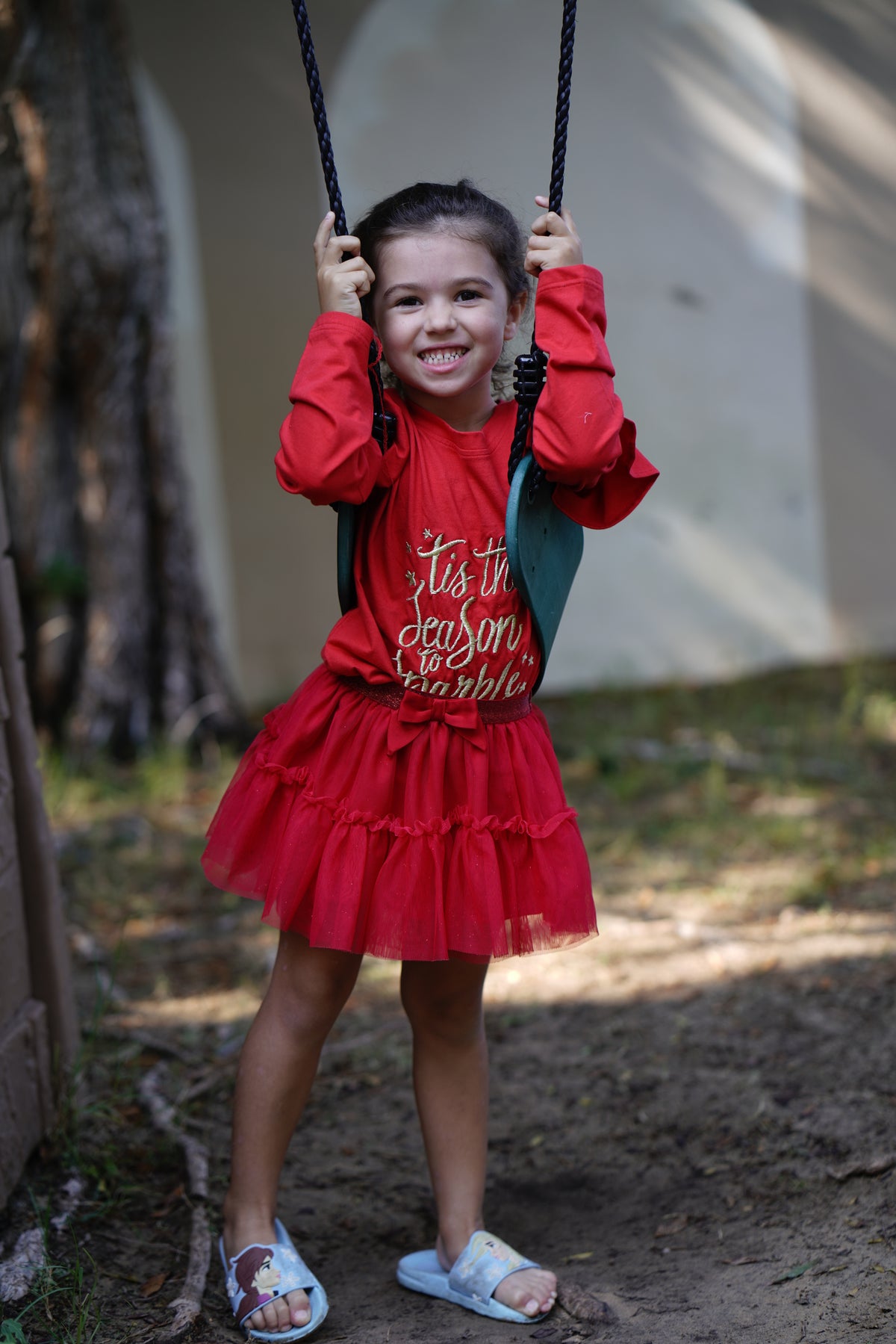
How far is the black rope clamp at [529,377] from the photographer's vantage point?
68.5 inches

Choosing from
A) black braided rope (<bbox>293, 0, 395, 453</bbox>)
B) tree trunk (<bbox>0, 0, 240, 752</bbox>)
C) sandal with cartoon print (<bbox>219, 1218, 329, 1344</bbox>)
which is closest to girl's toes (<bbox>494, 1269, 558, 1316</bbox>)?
sandal with cartoon print (<bbox>219, 1218, 329, 1344</bbox>)

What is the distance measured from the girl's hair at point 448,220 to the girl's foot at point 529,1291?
4.65 ft

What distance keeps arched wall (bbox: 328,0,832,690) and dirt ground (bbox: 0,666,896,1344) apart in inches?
87.4

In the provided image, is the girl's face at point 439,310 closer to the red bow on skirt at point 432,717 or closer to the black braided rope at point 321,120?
the black braided rope at point 321,120

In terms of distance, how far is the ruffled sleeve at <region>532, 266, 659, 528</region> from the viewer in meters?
1.71

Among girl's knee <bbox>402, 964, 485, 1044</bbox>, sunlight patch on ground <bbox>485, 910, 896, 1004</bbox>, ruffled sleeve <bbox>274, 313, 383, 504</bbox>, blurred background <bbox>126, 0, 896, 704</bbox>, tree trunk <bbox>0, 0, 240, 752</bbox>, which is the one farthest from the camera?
blurred background <bbox>126, 0, 896, 704</bbox>

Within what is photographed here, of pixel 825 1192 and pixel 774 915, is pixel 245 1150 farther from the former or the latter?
pixel 774 915

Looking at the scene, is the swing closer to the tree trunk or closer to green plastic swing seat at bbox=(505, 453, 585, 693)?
green plastic swing seat at bbox=(505, 453, 585, 693)

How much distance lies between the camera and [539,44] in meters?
5.43

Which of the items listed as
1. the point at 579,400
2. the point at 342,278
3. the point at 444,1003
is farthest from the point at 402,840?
the point at 342,278

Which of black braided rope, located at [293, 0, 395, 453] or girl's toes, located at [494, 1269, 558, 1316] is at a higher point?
black braided rope, located at [293, 0, 395, 453]

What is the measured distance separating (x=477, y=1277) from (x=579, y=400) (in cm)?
124

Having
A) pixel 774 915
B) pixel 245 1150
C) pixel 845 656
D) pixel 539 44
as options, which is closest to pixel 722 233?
pixel 539 44

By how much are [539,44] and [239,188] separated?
4.53 feet
